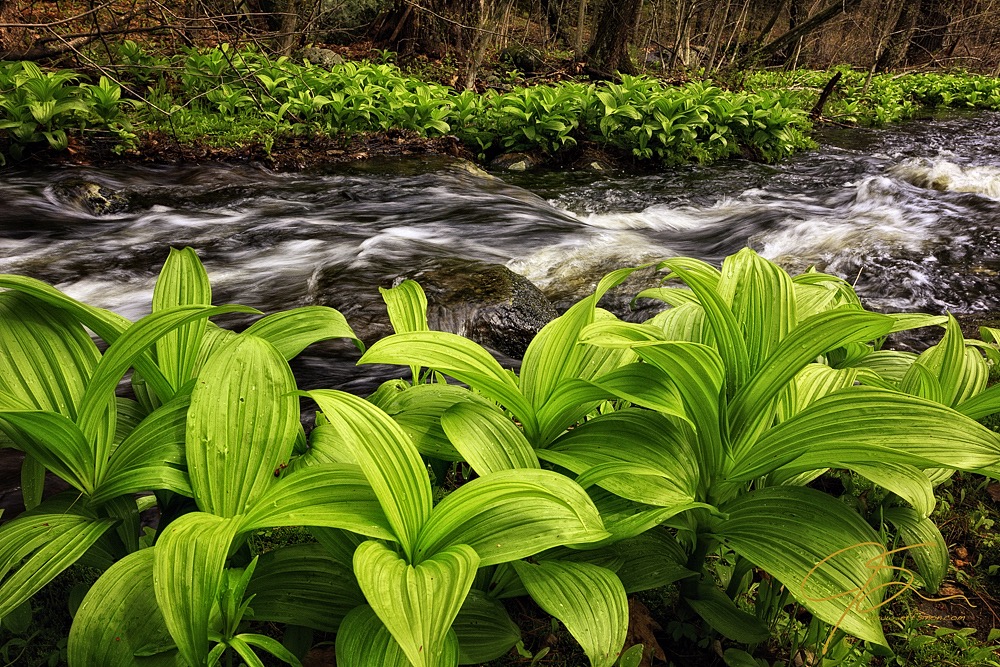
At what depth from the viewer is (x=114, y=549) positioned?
1.51 meters

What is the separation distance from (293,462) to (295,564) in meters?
0.22

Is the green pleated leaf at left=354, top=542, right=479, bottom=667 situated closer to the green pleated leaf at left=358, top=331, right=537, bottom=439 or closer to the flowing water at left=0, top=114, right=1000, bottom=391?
the green pleated leaf at left=358, top=331, right=537, bottom=439

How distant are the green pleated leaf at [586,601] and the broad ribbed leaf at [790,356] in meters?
0.52

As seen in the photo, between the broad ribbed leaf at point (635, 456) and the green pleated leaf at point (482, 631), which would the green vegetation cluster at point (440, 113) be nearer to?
the broad ribbed leaf at point (635, 456)

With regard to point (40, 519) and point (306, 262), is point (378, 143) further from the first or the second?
point (40, 519)

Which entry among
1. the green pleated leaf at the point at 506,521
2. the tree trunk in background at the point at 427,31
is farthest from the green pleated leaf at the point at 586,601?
the tree trunk in background at the point at 427,31

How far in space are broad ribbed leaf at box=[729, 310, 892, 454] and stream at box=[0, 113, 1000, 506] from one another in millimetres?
2020

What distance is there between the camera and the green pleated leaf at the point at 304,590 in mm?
1319

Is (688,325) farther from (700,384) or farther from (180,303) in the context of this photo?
(180,303)

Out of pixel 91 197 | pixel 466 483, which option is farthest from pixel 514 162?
pixel 466 483

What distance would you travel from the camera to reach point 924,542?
5.44 feet

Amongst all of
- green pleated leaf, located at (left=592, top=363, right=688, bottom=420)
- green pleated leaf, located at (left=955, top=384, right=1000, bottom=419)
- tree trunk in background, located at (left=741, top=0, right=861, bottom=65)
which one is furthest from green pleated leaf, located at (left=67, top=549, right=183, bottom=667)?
tree trunk in background, located at (left=741, top=0, right=861, bottom=65)

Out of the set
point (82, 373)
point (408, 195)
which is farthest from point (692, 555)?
point (408, 195)

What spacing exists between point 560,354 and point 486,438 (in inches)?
13.9
